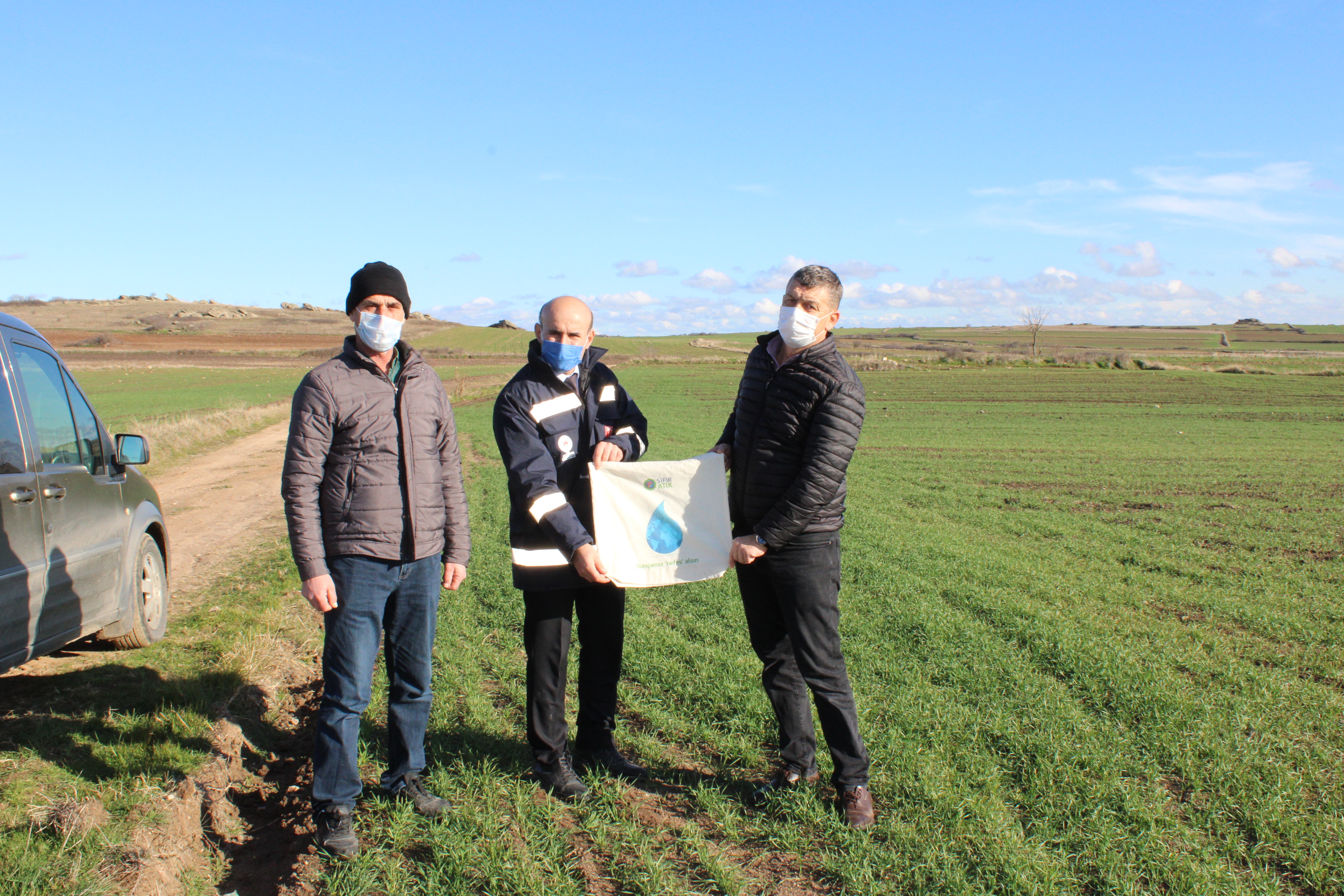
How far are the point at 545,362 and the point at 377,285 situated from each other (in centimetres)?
78

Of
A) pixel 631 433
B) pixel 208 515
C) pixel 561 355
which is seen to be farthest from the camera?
pixel 208 515

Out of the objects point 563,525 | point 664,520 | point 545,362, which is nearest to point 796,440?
point 664,520

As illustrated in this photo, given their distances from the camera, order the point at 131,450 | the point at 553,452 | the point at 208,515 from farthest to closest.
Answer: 1. the point at 208,515
2. the point at 131,450
3. the point at 553,452

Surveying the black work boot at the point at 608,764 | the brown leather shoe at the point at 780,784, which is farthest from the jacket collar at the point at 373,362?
the brown leather shoe at the point at 780,784

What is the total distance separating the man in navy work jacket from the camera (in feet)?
12.1

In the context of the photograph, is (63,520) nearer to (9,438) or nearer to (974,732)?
(9,438)

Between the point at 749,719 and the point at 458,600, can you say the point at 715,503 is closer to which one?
the point at 749,719

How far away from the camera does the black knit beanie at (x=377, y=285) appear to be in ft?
11.6

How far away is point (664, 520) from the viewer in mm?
3822

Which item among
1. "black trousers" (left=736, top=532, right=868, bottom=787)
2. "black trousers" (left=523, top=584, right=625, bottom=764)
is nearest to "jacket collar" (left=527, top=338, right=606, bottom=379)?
"black trousers" (left=523, top=584, right=625, bottom=764)

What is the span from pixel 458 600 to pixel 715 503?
13.1 feet

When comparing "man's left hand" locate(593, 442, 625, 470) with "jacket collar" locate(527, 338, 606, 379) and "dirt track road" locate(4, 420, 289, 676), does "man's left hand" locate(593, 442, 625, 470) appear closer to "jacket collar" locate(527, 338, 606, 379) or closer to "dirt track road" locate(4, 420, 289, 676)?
"jacket collar" locate(527, 338, 606, 379)

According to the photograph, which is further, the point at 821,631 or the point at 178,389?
the point at 178,389

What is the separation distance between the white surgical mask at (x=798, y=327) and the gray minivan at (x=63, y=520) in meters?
3.49
